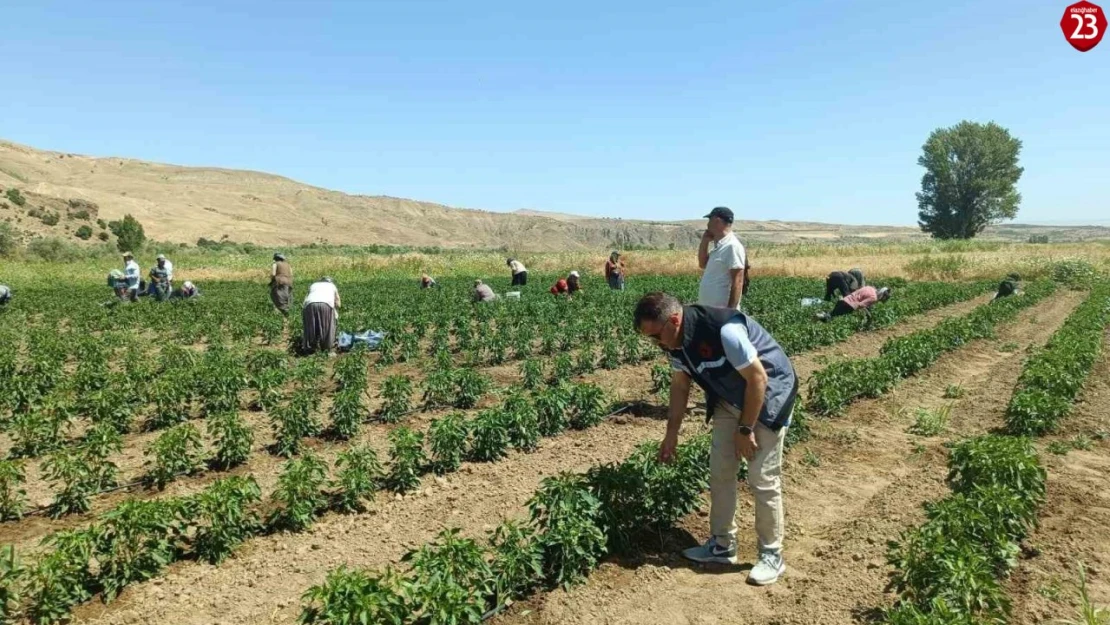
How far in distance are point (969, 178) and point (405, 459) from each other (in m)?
82.4

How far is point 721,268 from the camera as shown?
6.87 metres

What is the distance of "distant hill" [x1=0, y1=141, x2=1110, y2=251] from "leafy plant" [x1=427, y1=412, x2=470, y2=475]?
58.7 meters

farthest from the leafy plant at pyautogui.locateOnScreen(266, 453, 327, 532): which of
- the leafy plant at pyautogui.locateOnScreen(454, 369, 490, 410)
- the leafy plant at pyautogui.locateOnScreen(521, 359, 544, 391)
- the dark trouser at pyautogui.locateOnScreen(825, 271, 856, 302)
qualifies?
the dark trouser at pyautogui.locateOnScreen(825, 271, 856, 302)

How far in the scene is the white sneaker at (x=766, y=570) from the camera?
4656 millimetres

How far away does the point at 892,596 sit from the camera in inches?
181

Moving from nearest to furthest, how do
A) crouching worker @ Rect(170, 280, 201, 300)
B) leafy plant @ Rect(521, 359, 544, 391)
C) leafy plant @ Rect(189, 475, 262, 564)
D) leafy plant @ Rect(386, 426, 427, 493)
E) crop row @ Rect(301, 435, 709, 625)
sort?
crop row @ Rect(301, 435, 709, 625), leafy plant @ Rect(189, 475, 262, 564), leafy plant @ Rect(386, 426, 427, 493), leafy plant @ Rect(521, 359, 544, 391), crouching worker @ Rect(170, 280, 201, 300)

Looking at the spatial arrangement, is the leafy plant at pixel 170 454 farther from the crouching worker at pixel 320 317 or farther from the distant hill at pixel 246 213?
the distant hill at pixel 246 213

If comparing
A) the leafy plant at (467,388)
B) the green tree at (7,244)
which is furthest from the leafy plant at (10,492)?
the green tree at (7,244)

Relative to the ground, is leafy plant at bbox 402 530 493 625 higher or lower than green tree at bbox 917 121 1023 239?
lower

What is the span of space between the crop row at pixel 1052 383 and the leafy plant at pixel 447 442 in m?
7.05

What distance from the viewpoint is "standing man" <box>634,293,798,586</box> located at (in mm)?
4133

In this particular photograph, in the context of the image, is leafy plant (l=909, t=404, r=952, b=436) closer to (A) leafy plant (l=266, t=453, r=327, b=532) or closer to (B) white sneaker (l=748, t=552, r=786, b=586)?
(B) white sneaker (l=748, t=552, r=786, b=586)

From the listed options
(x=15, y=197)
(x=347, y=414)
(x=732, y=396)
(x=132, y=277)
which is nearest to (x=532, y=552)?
(x=732, y=396)

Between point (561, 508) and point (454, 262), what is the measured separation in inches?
1625
